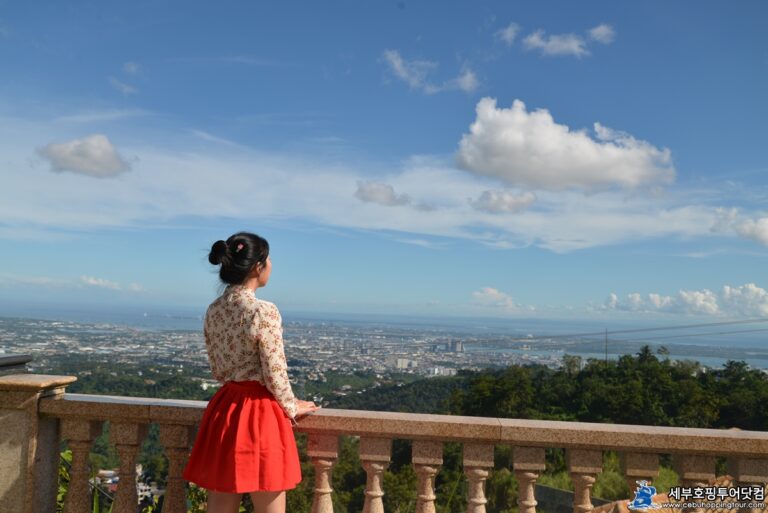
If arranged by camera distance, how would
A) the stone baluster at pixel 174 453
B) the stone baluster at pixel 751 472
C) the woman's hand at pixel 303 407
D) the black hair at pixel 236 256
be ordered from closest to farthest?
the black hair at pixel 236 256, the woman's hand at pixel 303 407, the stone baluster at pixel 751 472, the stone baluster at pixel 174 453

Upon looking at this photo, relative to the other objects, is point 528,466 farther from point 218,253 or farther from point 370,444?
point 218,253

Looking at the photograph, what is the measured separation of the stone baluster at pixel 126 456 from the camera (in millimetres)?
3453

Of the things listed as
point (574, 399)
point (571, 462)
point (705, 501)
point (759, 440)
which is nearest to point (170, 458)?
point (571, 462)

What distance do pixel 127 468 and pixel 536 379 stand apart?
23.6m

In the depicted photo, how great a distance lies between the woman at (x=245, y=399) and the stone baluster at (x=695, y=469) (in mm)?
2027

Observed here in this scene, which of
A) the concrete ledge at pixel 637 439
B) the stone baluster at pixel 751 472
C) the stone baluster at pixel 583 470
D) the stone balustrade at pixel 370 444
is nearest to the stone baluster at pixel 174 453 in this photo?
the stone balustrade at pixel 370 444

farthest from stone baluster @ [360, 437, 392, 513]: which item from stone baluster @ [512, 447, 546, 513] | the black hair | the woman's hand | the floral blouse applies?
the black hair

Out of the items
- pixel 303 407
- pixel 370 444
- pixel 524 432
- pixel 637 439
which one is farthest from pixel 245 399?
pixel 637 439

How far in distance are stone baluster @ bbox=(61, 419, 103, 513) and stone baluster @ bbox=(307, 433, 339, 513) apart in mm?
1313

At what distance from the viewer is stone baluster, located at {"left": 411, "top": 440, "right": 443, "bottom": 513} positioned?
10.8 ft

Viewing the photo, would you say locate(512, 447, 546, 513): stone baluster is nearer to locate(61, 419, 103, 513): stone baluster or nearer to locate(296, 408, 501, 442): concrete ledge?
locate(296, 408, 501, 442): concrete ledge

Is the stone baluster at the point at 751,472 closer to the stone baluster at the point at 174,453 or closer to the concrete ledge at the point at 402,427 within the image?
the concrete ledge at the point at 402,427

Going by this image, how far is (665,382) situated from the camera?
23.4 m

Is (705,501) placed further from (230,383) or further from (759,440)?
(230,383)
